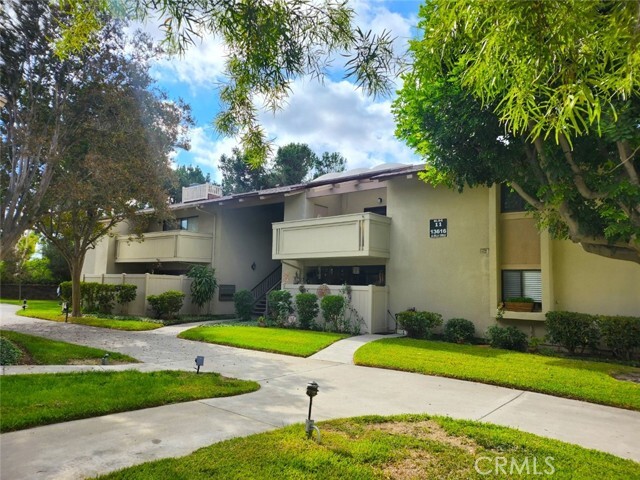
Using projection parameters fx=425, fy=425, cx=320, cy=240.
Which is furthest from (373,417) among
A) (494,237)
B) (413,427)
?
(494,237)

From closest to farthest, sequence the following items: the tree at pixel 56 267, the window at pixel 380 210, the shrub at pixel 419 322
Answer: the shrub at pixel 419 322 → the window at pixel 380 210 → the tree at pixel 56 267

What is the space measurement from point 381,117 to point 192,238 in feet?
57.6

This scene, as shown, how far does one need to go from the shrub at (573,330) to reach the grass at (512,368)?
1.08 m

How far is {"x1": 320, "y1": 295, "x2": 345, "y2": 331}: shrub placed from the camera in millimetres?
15727

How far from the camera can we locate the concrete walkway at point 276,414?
14.0 feet

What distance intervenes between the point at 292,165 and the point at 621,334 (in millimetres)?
31502

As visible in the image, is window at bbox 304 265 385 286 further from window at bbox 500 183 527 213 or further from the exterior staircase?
window at bbox 500 183 527 213

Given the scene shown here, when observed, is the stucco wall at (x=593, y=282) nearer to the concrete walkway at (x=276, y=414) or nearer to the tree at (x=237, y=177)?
the concrete walkway at (x=276, y=414)

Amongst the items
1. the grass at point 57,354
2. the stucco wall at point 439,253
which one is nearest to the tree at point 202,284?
the grass at point 57,354

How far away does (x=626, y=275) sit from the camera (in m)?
12.0

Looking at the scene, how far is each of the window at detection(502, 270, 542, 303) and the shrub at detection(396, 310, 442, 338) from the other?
2.34 m

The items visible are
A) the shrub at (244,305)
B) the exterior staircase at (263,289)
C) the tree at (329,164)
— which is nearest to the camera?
the shrub at (244,305)

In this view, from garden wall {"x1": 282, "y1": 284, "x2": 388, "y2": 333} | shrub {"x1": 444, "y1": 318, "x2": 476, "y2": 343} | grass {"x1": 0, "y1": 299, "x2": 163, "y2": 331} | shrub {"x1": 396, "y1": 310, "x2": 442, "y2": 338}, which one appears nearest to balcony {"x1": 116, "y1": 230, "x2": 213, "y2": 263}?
grass {"x1": 0, "y1": 299, "x2": 163, "y2": 331}

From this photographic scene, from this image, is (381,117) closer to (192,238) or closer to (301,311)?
(301,311)
